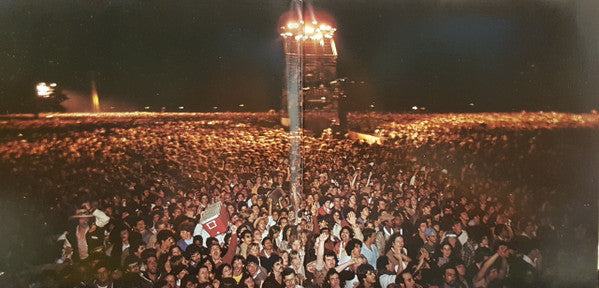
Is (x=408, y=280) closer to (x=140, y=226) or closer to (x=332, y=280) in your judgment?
(x=332, y=280)

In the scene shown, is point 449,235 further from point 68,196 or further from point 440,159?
point 68,196

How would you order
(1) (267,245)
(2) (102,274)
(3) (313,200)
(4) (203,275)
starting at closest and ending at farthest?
(4) (203,275) < (2) (102,274) < (1) (267,245) < (3) (313,200)

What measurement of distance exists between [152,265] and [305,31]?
241 centimetres

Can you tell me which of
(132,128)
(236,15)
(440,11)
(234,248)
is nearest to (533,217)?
(440,11)

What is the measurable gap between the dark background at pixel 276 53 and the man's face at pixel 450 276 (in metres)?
1.49

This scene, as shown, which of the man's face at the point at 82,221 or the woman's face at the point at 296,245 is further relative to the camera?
the woman's face at the point at 296,245

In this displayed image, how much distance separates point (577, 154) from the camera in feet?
15.0

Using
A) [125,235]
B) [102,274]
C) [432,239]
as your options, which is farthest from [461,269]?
[102,274]

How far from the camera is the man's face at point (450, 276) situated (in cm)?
406

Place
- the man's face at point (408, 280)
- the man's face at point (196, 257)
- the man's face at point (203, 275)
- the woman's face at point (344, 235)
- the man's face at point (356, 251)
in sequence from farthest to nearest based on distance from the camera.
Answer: the woman's face at point (344, 235) → the man's face at point (356, 251) → the man's face at point (408, 280) → the man's face at point (196, 257) → the man's face at point (203, 275)

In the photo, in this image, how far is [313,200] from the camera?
429cm

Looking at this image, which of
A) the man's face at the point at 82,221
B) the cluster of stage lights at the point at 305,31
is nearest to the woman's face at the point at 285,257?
the man's face at the point at 82,221

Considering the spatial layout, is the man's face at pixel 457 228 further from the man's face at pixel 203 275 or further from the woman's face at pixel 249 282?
the man's face at pixel 203 275

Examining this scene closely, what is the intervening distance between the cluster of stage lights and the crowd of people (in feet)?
2.61
